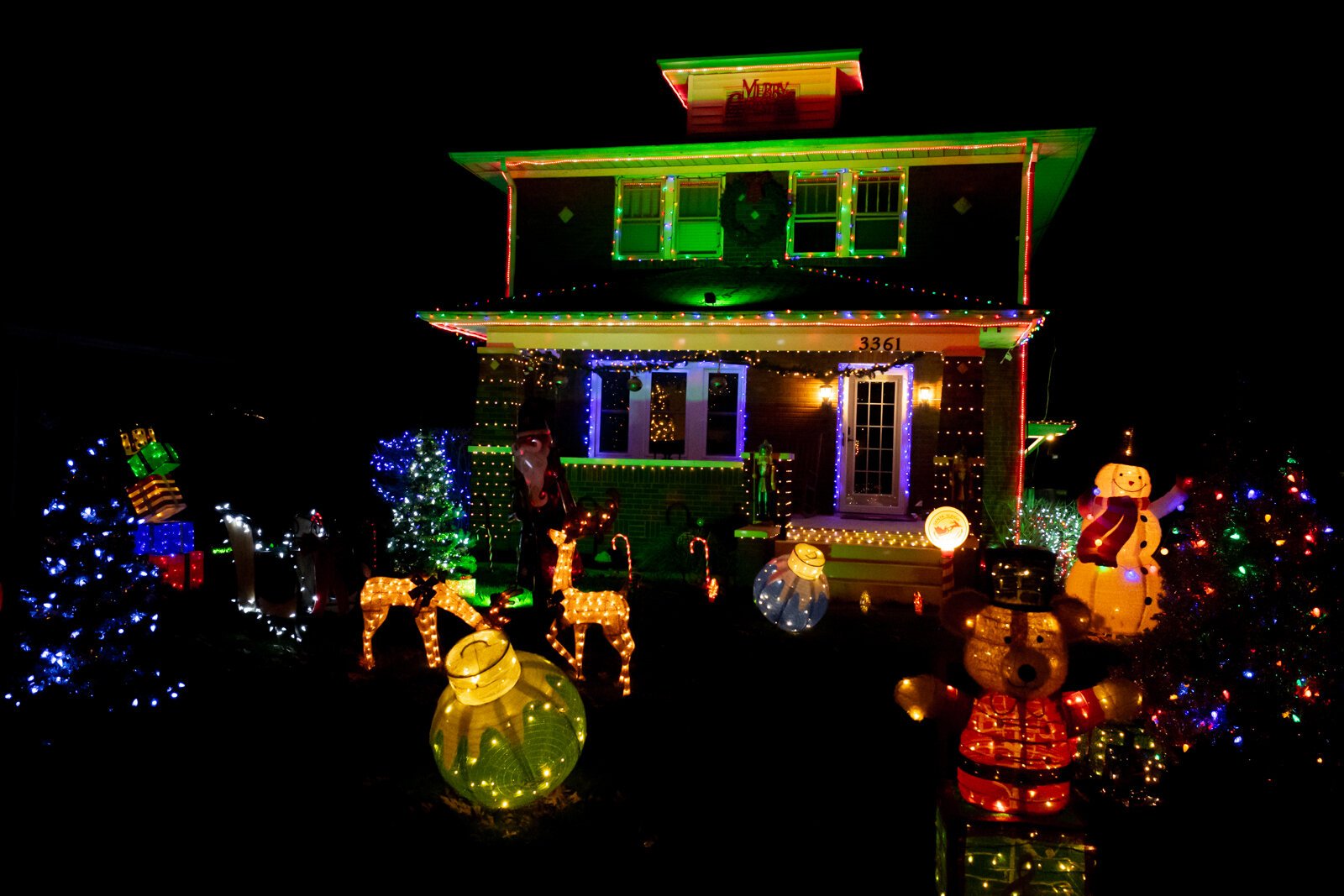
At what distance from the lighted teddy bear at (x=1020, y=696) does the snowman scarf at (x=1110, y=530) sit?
15.5 feet

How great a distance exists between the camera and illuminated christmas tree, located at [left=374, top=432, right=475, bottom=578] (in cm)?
1071

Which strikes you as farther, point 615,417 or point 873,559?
point 615,417

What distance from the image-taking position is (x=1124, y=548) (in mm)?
8352

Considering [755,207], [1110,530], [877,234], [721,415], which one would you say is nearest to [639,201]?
[755,207]

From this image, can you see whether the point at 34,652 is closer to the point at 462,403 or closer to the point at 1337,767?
the point at 1337,767

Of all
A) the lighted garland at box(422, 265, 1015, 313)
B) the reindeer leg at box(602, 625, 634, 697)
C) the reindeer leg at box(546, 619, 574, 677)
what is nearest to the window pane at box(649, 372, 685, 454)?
the lighted garland at box(422, 265, 1015, 313)

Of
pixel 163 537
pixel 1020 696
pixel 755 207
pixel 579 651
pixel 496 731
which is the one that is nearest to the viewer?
pixel 1020 696

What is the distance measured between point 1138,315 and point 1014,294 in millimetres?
24802

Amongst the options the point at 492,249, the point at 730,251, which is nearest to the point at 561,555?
the point at 730,251

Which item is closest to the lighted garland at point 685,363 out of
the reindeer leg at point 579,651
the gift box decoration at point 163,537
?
the gift box decoration at point 163,537

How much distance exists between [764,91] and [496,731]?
1247 centimetres

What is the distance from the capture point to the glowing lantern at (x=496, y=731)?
454 centimetres

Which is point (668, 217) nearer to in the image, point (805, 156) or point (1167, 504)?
point (805, 156)

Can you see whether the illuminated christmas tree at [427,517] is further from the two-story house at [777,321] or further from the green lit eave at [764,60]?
the green lit eave at [764,60]
